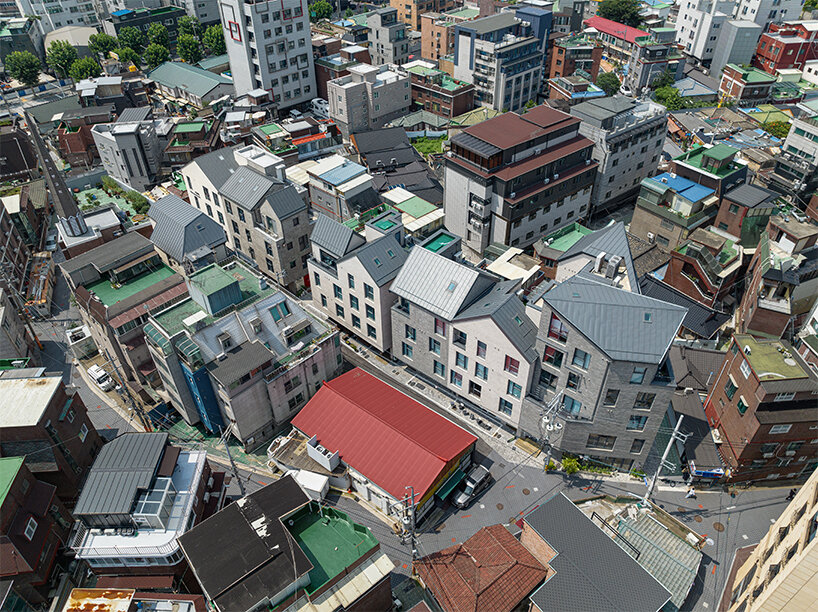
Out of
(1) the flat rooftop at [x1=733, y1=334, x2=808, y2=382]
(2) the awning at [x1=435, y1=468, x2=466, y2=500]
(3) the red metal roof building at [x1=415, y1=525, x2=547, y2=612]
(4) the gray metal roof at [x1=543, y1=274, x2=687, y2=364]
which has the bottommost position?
(2) the awning at [x1=435, y1=468, x2=466, y2=500]

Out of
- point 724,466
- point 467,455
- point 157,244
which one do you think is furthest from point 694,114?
point 157,244

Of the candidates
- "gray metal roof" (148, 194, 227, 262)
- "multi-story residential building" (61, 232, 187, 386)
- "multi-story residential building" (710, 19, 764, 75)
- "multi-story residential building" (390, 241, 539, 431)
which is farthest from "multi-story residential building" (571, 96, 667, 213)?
"multi-story residential building" (710, 19, 764, 75)

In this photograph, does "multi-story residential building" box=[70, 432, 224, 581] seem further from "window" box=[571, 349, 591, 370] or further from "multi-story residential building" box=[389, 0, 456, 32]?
"multi-story residential building" box=[389, 0, 456, 32]

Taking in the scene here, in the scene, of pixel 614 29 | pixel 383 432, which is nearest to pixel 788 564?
pixel 383 432

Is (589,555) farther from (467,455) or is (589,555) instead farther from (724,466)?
(724,466)

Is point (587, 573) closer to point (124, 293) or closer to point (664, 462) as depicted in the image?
point (664, 462)

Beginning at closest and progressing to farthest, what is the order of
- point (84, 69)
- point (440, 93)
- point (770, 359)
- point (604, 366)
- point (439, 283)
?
point (604, 366) < point (770, 359) < point (439, 283) < point (440, 93) < point (84, 69)

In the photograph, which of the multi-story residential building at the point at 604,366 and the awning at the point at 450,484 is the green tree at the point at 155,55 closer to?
the multi-story residential building at the point at 604,366

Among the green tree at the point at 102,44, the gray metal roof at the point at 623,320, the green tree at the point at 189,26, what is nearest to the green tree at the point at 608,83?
the gray metal roof at the point at 623,320
